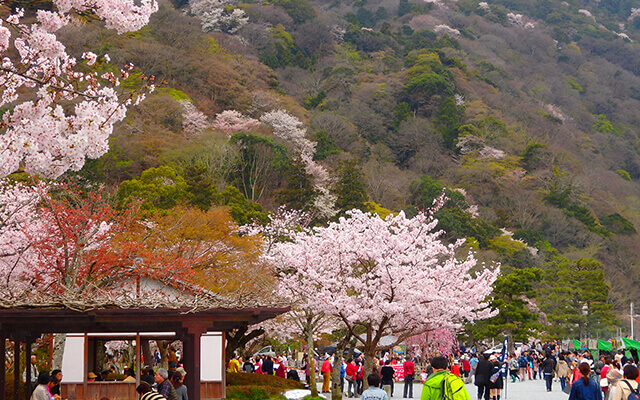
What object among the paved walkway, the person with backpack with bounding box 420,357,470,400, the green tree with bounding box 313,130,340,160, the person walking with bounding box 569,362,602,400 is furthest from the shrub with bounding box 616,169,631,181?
the person with backpack with bounding box 420,357,470,400

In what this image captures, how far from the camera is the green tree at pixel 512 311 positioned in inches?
1405

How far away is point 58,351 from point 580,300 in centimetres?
2975

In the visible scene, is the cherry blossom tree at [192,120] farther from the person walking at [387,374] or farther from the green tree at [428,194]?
the person walking at [387,374]

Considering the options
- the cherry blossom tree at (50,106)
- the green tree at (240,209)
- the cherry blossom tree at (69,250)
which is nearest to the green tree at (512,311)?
the green tree at (240,209)

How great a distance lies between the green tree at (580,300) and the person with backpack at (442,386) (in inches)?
1315

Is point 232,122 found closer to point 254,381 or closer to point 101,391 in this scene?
point 254,381

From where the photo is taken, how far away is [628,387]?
29.1ft

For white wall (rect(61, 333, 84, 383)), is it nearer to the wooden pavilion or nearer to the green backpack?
the wooden pavilion

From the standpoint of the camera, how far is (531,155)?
70938mm

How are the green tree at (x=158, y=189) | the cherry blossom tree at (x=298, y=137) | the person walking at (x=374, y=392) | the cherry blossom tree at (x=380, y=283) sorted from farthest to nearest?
the cherry blossom tree at (x=298, y=137) → the green tree at (x=158, y=189) → the cherry blossom tree at (x=380, y=283) → the person walking at (x=374, y=392)

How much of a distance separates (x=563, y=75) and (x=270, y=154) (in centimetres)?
6942

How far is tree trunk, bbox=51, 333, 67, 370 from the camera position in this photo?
52.7 ft

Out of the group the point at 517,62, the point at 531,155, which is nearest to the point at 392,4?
the point at 517,62

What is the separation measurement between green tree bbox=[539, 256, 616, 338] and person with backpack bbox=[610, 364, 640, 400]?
31.3 m
